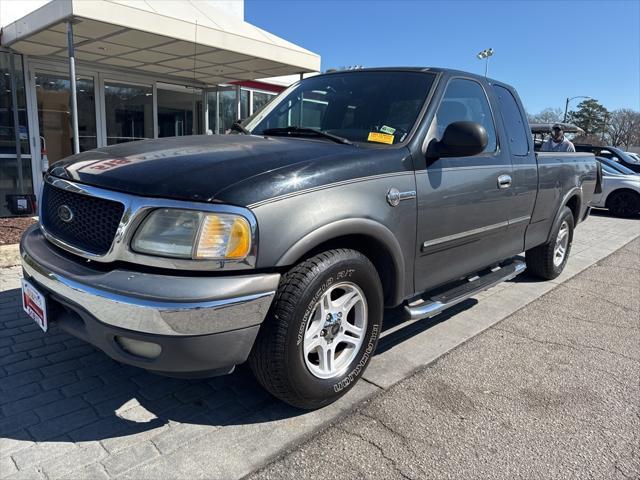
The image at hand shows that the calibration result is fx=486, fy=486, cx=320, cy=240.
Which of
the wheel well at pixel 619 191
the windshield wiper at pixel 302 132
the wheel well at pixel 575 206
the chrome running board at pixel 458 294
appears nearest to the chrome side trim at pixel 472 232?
the chrome running board at pixel 458 294

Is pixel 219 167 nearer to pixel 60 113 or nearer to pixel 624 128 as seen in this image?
pixel 60 113

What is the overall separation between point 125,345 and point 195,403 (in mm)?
714

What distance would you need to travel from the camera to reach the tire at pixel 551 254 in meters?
5.27

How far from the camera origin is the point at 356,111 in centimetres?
342

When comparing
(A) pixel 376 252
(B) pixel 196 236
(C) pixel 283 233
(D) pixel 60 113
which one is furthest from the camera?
(D) pixel 60 113

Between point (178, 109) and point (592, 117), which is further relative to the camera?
point (592, 117)

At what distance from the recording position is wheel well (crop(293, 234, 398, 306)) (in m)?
2.61

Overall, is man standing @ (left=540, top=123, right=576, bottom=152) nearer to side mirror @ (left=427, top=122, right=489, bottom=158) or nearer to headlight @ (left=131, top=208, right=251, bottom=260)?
side mirror @ (left=427, top=122, right=489, bottom=158)

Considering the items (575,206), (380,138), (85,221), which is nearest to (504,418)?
(380,138)

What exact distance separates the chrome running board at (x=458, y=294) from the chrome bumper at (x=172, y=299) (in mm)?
1249

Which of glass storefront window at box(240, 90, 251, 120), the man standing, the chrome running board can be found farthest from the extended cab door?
glass storefront window at box(240, 90, 251, 120)

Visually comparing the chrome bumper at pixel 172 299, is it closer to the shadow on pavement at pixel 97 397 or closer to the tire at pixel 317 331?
the tire at pixel 317 331

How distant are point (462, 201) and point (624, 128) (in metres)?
89.0

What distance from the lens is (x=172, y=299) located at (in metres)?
2.04
